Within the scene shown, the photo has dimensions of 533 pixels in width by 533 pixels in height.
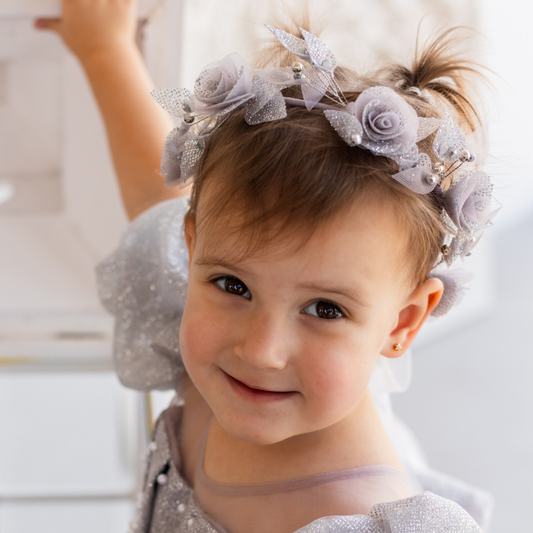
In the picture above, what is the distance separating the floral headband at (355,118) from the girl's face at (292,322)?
2.0 inches

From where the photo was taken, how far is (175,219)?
0.71 m

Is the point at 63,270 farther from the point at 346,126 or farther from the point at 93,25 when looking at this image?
the point at 346,126

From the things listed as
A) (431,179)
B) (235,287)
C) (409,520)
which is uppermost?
(431,179)

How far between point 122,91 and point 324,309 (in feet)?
1.32

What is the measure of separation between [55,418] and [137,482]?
178mm

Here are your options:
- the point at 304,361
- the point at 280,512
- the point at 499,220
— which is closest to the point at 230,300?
the point at 304,361

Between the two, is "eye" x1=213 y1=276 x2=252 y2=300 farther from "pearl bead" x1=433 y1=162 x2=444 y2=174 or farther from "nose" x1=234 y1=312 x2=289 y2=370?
"pearl bead" x1=433 y1=162 x2=444 y2=174

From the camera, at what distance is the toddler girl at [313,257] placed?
0.46 meters

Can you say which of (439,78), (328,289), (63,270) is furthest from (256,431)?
(63,270)

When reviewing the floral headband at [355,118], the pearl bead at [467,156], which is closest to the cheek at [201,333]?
the floral headband at [355,118]

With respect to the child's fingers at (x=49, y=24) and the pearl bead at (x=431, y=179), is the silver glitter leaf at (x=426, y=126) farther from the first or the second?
the child's fingers at (x=49, y=24)

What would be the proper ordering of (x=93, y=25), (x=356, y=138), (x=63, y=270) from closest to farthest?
(x=356, y=138), (x=93, y=25), (x=63, y=270)

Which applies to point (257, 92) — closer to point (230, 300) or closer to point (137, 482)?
point (230, 300)

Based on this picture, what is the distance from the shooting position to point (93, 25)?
0.72 metres
